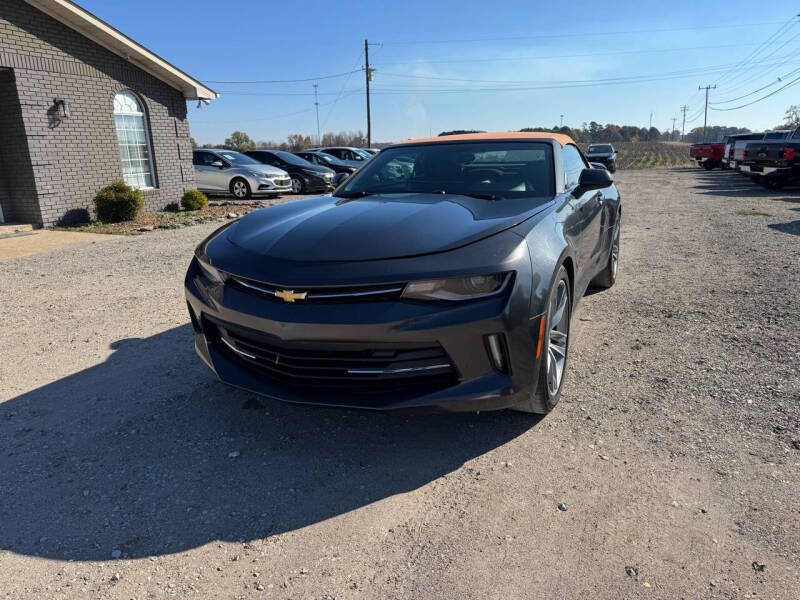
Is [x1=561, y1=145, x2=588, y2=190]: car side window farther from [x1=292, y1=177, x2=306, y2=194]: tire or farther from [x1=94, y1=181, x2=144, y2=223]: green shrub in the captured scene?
[x1=292, y1=177, x2=306, y2=194]: tire

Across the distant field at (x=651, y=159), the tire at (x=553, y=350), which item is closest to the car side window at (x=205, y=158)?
the tire at (x=553, y=350)

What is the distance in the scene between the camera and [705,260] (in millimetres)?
7031

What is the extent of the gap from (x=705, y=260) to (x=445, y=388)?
5896 millimetres

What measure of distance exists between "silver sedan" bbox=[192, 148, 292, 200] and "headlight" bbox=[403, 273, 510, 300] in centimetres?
1428

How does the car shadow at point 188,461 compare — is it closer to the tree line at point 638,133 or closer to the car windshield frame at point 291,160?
the car windshield frame at point 291,160

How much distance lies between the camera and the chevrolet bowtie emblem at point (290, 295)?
2504mm

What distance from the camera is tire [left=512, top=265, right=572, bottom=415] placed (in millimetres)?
2686

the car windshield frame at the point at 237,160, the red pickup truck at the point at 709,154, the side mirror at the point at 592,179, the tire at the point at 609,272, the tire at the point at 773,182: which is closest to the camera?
the side mirror at the point at 592,179

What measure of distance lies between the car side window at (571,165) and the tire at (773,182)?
1385 centimetres

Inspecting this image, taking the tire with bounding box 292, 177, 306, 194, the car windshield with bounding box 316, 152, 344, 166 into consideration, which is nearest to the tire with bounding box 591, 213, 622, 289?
the tire with bounding box 292, 177, 306, 194

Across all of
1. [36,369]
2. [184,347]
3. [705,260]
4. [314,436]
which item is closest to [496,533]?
[314,436]

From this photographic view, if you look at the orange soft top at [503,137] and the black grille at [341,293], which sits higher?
the orange soft top at [503,137]

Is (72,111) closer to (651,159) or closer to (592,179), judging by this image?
(592,179)

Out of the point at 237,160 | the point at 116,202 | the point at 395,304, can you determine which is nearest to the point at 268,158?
the point at 237,160
